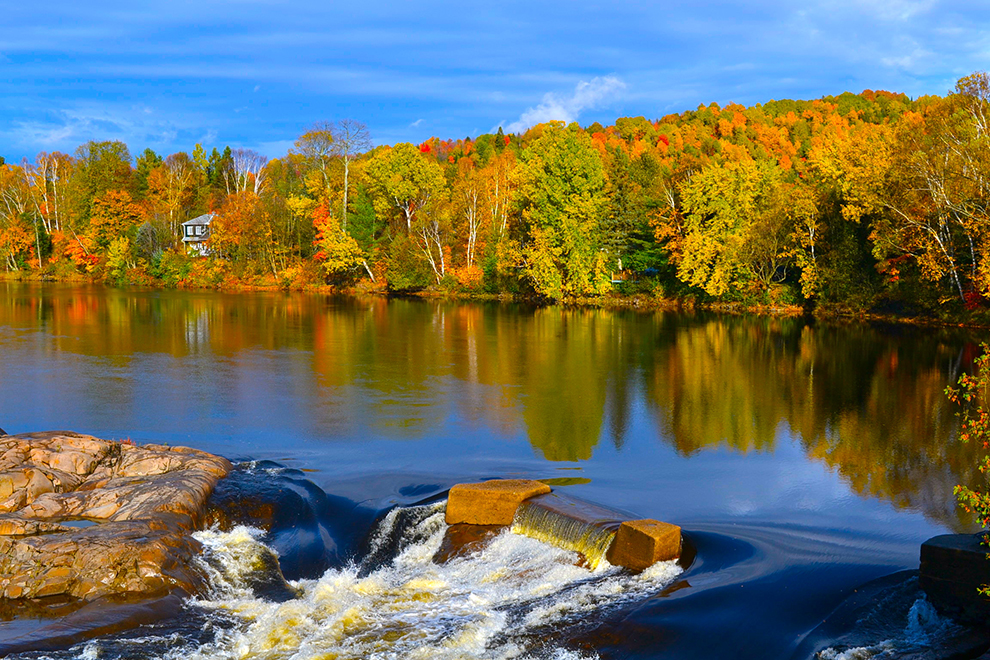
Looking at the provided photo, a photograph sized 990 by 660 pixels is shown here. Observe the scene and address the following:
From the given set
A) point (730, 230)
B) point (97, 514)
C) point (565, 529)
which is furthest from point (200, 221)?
point (565, 529)

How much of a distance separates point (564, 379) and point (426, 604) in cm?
1529

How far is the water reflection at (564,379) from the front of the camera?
17094mm

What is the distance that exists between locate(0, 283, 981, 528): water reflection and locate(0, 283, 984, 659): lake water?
4.4 inches

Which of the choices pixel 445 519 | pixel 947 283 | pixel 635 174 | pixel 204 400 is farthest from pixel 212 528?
pixel 635 174

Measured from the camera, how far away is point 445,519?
11.7 metres

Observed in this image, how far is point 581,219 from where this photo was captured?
52375 mm

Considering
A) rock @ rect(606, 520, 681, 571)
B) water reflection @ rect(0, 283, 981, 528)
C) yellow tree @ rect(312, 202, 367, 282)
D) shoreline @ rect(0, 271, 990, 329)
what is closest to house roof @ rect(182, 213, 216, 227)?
shoreline @ rect(0, 271, 990, 329)

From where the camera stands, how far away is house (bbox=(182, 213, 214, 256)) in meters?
82.0

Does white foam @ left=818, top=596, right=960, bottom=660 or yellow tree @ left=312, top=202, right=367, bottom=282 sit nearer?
white foam @ left=818, top=596, right=960, bottom=660

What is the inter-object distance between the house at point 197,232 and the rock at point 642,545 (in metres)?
77.7

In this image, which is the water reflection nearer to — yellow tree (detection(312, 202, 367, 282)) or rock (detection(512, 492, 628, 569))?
rock (detection(512, 492, 628, 569))

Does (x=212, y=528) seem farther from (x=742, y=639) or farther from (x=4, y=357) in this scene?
(x=4, y=357)

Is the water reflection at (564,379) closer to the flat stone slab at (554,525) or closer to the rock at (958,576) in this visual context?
the rock at (958,576)

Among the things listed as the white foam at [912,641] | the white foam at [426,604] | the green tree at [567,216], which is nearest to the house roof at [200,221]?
the green tree at [567,216]
